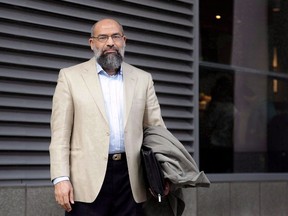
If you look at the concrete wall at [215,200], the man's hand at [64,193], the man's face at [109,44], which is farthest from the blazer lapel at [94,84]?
the concrete wall at [215,200]

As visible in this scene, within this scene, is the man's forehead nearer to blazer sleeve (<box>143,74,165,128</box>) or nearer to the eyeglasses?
the eyeglasses

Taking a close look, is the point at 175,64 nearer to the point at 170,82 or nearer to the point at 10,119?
the point at 170,82

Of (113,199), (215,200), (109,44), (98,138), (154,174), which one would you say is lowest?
(215,200)

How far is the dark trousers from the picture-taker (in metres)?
4.82

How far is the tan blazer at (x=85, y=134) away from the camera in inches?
188

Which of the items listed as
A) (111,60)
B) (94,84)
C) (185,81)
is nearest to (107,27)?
(111,60)

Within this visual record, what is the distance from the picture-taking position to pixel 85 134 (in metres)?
4.85

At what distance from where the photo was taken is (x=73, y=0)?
280 inches

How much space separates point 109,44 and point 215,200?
4259mm

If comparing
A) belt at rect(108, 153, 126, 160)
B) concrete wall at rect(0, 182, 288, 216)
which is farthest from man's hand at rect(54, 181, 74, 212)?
concrete wall at rect(0, 182, 288, 216)

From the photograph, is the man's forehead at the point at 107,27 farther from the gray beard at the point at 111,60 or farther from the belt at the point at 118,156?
the belt at the point at 118,156

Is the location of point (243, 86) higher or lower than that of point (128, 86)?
higher

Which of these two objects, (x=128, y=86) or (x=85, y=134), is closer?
(x=85, y=134)

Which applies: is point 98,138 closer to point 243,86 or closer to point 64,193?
point 64,193
